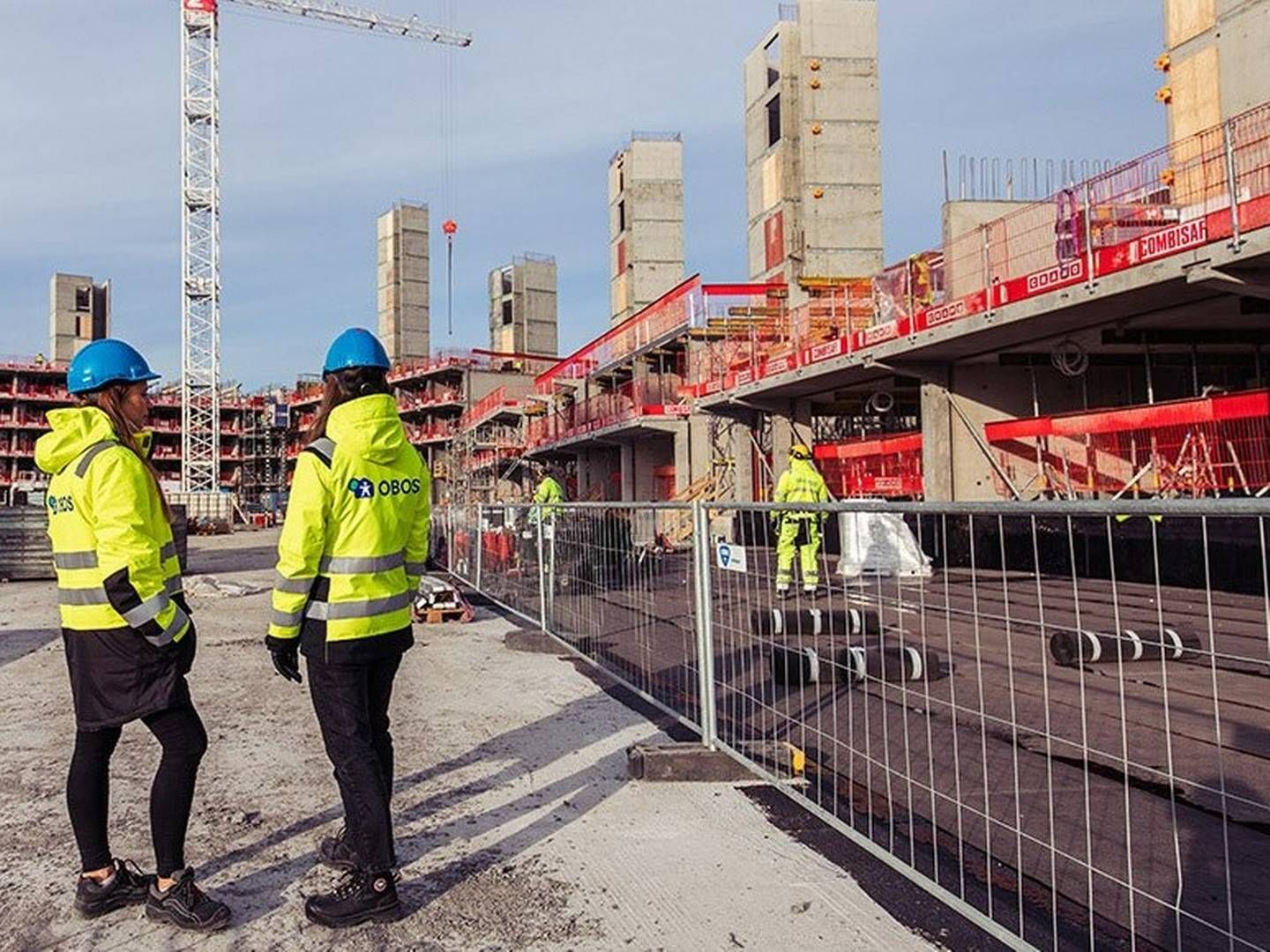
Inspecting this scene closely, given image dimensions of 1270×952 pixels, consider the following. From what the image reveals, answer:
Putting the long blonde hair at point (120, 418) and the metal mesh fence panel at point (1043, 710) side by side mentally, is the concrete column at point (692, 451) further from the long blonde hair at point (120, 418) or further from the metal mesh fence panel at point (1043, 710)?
the long blonde hair at point (120, 418)

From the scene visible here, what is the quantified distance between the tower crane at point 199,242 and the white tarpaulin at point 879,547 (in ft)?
202

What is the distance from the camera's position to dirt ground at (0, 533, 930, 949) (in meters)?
2.97

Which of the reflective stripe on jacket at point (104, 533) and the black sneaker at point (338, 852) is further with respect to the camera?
the black sneaker at point (338, 852)

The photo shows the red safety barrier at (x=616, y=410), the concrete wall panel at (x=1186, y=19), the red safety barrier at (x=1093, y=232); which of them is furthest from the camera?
the red safety barrier at (x=616, y=410)

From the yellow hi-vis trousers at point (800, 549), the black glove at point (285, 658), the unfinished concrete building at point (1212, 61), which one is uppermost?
the unfinished concrete building at point (1212, 61)

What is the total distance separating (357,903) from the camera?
2994 millimetres

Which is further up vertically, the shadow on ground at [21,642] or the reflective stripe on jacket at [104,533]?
the reflective stripe on jacket at [104,533]

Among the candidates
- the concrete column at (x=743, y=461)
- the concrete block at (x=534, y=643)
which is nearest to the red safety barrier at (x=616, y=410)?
the concrete column at (x=743, y=461)

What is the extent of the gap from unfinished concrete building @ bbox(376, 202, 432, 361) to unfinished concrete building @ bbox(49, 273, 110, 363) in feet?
71.2

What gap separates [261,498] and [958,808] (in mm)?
76938

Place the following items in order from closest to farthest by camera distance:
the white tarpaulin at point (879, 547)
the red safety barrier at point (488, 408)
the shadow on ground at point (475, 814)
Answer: the shadow on ground at point (475, 814), the white tarpaulin at point (879, 547), the red safety barrier at point (488, 408)

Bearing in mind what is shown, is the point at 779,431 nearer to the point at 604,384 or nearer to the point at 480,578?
the point at 480,578

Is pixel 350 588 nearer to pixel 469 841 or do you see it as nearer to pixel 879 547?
pixel 469 841

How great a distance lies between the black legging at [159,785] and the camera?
304 centimetres
